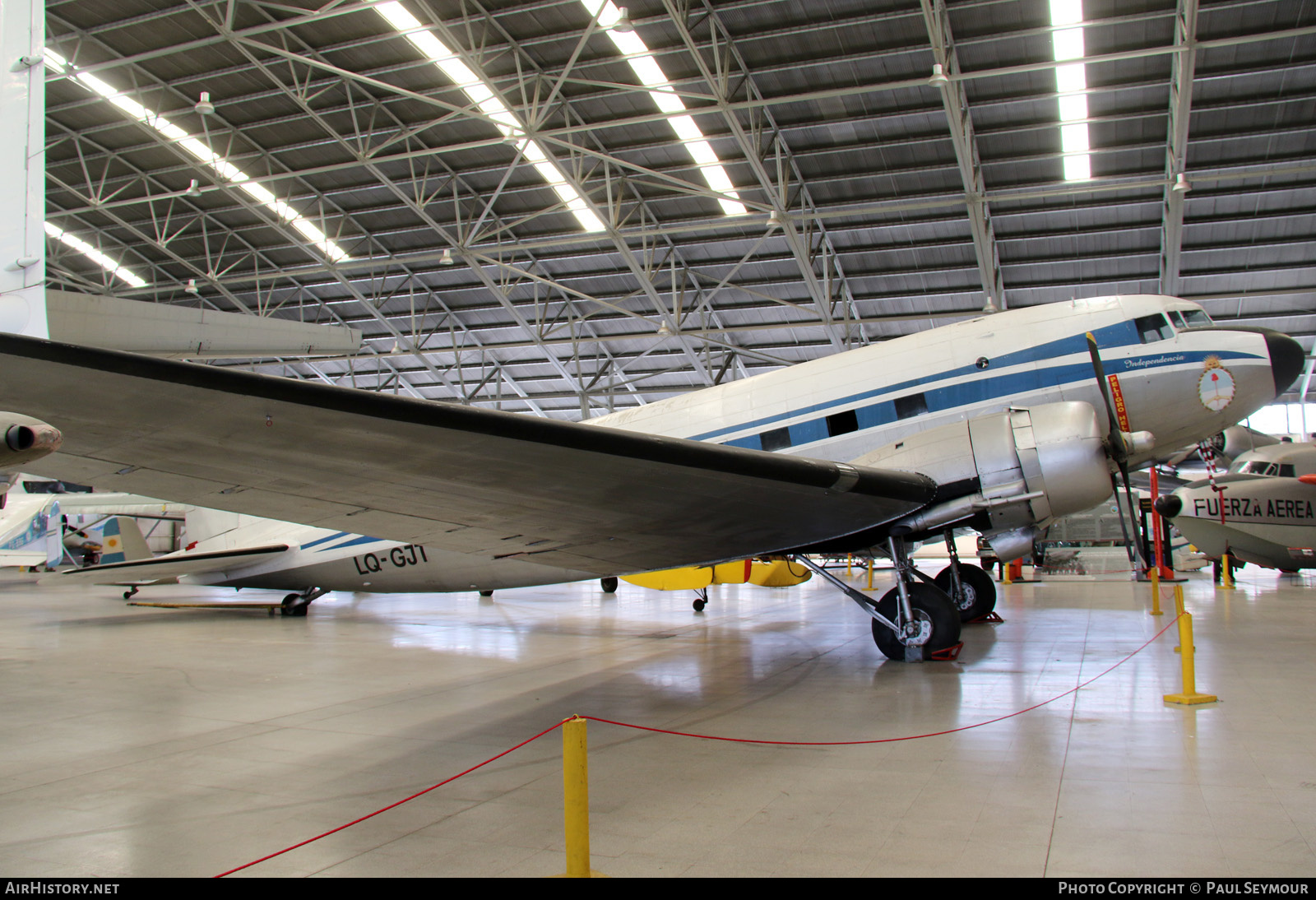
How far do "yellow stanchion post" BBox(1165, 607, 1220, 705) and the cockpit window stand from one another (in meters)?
3.98

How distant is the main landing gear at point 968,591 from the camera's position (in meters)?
12.0

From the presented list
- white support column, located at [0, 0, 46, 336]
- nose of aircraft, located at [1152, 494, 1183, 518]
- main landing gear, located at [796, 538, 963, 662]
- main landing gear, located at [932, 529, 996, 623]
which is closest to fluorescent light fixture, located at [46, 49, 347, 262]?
white support column, located at [0, 0, 46, 336]

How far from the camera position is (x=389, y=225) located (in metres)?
29.3

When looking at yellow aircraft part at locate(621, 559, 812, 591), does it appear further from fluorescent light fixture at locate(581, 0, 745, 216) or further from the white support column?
fluorescent light fixture at locate(581, 0, 745, 216)

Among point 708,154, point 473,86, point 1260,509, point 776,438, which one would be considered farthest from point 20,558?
point 1260,509

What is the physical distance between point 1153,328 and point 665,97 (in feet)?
50.0

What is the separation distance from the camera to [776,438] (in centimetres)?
998

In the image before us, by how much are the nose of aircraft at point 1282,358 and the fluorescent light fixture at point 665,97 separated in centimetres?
1307

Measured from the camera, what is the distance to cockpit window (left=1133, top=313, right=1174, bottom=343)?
360 inches

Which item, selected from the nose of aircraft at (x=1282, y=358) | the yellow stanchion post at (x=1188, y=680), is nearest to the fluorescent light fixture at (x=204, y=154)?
the yellow stanchion post at (x=1188, y=680)

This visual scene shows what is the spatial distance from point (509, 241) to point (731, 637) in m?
20.3

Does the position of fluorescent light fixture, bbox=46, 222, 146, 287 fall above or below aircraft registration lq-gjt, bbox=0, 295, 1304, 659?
above

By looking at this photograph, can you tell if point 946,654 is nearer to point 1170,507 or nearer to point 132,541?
point 1170,507
